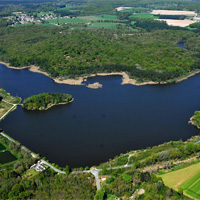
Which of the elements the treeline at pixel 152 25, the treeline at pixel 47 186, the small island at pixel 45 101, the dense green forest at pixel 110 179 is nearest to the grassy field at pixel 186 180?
the dense green forest at pixel 110 179

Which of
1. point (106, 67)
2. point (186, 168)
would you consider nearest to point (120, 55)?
point (106, 67)

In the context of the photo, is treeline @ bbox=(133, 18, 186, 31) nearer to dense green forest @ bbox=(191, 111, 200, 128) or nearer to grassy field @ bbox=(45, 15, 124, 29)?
grassy field @ bbox=(45, 15, 124, 29)

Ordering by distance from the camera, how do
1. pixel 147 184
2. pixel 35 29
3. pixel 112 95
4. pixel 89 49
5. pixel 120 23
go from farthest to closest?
pixel 120 23
pixel 35 29
pixel 89 49
pixel 112 95
pixel 147 184

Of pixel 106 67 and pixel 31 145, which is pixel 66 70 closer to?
pixel 106 67

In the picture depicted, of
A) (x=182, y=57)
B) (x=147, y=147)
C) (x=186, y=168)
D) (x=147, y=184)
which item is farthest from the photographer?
(x=182, y=57)

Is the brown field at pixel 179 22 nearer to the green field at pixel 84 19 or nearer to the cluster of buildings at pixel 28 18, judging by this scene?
the green field at pixel 84 19

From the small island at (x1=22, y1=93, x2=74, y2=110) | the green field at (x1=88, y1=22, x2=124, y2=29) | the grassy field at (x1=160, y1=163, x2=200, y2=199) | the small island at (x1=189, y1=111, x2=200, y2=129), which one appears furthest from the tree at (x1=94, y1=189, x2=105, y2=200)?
the green field at (x1=88, y1=22, x2=124, y2=29)
